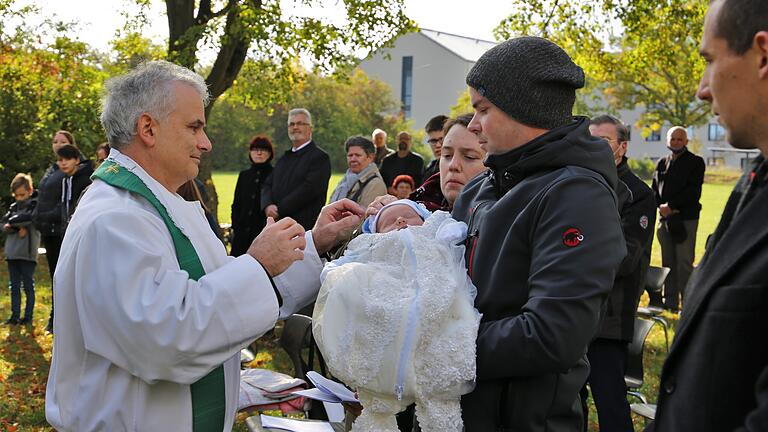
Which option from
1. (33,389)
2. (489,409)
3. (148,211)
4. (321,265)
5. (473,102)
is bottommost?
(33,389)

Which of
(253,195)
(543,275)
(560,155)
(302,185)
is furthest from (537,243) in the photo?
(253,195)

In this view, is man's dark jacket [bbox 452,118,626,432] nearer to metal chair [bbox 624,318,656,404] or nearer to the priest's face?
the priest's face

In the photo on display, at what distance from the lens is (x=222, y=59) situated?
12.3m

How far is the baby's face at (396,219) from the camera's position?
2.71 metres

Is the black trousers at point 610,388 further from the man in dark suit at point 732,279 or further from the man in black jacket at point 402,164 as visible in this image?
the man in black jacket at point 402,164

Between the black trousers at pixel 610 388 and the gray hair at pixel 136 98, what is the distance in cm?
309

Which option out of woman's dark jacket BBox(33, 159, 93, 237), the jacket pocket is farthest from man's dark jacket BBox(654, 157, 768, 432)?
woman's dark jacket BBox(33, 159, 93, 237)

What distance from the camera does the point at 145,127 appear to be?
2424mm

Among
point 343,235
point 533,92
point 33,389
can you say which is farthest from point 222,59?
point 533,92

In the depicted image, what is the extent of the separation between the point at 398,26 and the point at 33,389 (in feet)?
26.5

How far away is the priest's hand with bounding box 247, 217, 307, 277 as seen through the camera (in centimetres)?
239

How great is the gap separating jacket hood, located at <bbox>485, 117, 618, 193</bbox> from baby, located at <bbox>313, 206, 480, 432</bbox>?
12.7 inches

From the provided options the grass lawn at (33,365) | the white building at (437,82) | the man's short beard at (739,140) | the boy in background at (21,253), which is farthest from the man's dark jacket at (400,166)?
the white building at (437,82)

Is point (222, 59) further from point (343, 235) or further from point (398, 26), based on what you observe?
point (343, 235)
